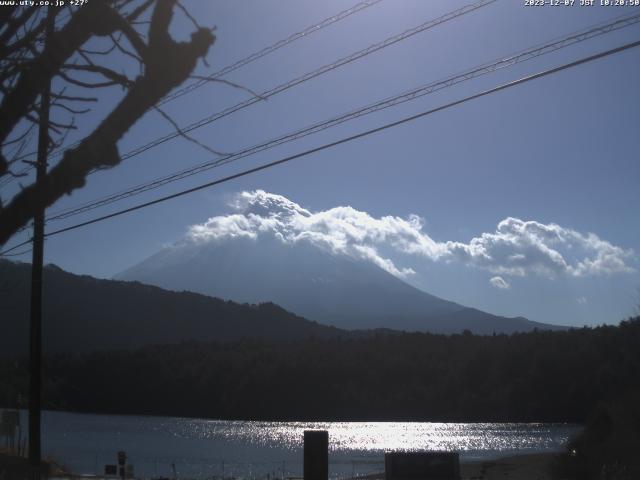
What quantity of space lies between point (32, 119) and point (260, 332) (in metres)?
134

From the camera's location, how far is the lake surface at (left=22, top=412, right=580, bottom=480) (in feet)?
156

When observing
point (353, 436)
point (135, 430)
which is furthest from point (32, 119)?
point (135, 430)

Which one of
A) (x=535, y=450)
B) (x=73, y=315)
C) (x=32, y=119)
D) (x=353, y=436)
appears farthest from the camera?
(x=73, y=315)

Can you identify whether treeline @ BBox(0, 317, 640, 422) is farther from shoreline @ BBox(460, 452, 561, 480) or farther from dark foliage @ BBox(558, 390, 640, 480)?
dark foliage @ BBox(558, 390, 640, 480)

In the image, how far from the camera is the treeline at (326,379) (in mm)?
84375

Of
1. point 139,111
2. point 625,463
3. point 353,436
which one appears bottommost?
point 353,436

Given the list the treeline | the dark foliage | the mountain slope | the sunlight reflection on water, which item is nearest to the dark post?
the dark foliage

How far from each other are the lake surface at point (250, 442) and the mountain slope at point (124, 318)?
2371cm

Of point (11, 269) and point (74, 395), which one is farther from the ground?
point (11, 269)

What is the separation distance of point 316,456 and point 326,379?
88.2 meters

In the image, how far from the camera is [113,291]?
132 m

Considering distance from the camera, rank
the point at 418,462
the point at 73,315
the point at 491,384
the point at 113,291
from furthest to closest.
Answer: the point at 113,291, the point at 73,315, the point at 491,384, the point at 418,462

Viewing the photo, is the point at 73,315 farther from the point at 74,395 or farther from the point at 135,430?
the point at 135,430

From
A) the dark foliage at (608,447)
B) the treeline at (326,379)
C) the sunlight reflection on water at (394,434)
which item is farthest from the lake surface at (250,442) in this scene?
the dark foliage at (608,447)
